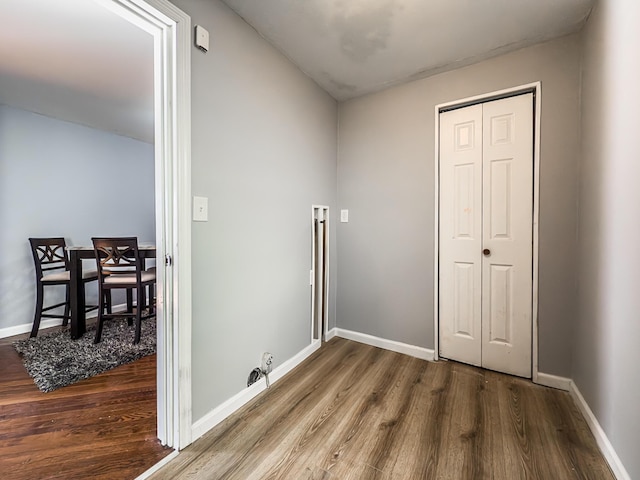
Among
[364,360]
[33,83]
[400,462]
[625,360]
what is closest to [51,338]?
[33,83]

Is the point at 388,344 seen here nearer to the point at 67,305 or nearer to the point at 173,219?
the point at 173,219

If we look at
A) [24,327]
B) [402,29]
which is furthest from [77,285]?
[402,29]

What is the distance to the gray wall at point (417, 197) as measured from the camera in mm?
1722

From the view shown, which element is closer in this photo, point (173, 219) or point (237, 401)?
point (173, 219)

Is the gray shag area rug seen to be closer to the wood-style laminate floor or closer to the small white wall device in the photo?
the wood-style laminate floor

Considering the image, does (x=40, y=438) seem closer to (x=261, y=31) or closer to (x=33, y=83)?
(x=261, y=31)

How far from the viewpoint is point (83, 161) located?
3.21 metres

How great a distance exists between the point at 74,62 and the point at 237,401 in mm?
2646

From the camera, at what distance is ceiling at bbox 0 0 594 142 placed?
1.48 meters


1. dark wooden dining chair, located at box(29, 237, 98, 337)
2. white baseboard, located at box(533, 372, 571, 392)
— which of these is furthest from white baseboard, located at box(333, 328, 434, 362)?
dark wooden dining chair, located at box(29, 237, 98, 337)

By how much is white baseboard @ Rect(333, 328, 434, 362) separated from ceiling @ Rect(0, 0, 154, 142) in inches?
109

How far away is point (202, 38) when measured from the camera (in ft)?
4.32

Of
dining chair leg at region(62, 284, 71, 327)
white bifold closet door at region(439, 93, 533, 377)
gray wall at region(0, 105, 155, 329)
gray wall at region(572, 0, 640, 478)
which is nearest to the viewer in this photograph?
gray wall at region(572, 0, 640, 478)

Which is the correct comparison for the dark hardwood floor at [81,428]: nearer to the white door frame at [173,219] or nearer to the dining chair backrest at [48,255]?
the white door frame at [173,219]
